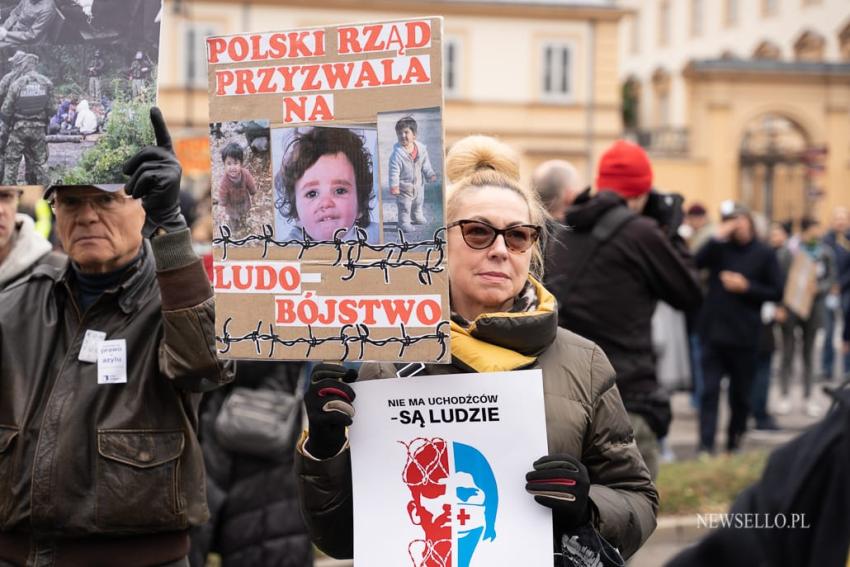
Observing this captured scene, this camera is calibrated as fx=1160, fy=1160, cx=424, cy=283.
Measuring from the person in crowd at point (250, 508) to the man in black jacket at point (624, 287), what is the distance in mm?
1385

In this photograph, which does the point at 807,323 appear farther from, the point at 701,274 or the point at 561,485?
the point at 561,485

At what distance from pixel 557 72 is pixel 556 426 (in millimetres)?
32713

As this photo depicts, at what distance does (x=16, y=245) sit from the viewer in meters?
4.15

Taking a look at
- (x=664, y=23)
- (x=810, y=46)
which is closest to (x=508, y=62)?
(x=810, y=46)

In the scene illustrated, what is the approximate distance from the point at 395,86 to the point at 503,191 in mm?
488

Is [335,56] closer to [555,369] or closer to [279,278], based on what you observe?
[279,278]

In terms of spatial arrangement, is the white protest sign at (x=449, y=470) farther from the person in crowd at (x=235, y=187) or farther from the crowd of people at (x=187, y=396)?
the person in crowd at (x=235, y=187)

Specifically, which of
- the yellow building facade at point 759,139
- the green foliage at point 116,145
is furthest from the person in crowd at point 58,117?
the yellow building facade at point 759,139

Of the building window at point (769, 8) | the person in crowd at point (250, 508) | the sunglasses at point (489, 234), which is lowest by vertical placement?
the person in crowd at point (250, 508)

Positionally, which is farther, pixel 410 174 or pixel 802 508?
pixel 410 174

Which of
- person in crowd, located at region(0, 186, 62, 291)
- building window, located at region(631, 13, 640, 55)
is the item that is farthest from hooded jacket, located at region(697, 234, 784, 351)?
building window, located at region(631, 13, 640, 55)

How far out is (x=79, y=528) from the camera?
323cm

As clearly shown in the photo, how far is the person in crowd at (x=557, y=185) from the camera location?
6.35 metres

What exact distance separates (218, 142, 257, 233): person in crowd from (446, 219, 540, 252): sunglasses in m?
0.51
